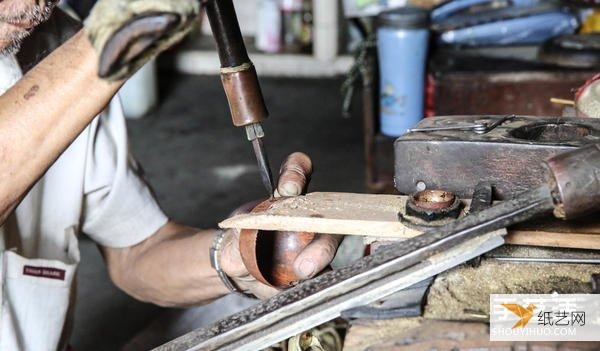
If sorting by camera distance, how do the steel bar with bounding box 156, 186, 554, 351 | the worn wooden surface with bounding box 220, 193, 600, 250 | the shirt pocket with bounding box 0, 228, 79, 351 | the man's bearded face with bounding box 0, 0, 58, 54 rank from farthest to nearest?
1. the shirt pocket with bounding box 0, 228, 79, 351
2. the man's bearded face with bounding box 0, 0, 58, 54
3. the worn wooden surface with bounding box 220, 193, 600, 250
4. the steel bar with bounding box 156, 186, 554, 351

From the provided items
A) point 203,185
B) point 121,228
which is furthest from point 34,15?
point 203,185

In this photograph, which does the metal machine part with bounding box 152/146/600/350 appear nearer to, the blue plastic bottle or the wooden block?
the wooden block

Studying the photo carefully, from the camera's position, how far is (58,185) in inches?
71.6

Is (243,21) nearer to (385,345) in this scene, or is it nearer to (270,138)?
(270,138)

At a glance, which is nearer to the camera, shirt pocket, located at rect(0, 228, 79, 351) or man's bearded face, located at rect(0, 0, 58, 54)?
man's bearded face, located at rect(0, 0, 58, 54)

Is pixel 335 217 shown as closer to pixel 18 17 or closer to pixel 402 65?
pixel 18 17

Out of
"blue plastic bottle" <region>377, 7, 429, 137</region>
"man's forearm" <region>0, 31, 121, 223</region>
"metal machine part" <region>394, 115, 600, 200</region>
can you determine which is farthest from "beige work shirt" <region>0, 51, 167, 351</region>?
"blue plastic bottle" <region>377, 7, 429, 137</region>

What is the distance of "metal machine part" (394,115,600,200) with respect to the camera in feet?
4.16

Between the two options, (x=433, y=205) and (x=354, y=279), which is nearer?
(x=354, y=279)

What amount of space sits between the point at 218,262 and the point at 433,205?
2.01 feet

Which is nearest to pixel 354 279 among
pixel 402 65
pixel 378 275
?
pixel 378 275

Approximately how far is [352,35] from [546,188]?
5.46m

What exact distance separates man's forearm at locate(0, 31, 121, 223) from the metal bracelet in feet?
1.61

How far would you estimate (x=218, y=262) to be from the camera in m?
1.68
